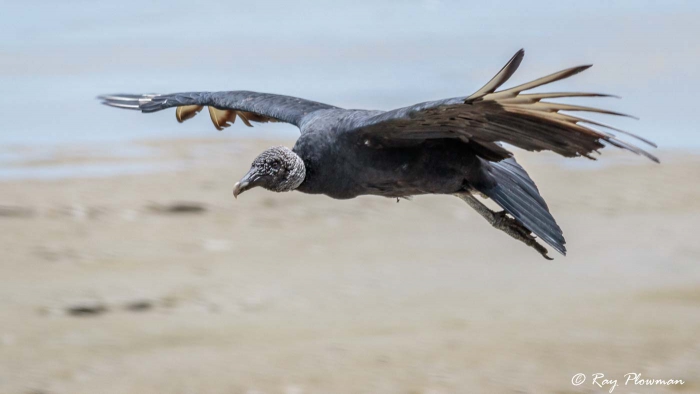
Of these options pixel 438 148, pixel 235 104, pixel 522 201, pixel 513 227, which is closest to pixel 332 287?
pixel 235 104

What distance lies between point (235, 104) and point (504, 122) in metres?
1.60

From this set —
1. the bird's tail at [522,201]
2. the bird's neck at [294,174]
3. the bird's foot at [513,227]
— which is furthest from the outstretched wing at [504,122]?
the bird's foot at [513,227]

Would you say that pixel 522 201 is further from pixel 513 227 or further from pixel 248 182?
pixel 248 182

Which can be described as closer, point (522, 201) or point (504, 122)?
point (504, 122)

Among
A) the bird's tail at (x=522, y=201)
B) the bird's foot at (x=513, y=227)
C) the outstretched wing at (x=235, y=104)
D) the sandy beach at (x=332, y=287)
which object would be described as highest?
the outstretched wing at (x=235, y=104)

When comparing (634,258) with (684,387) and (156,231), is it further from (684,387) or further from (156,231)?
(156,231)

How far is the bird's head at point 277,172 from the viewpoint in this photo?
4.54 meters

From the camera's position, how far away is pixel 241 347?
6.84 m

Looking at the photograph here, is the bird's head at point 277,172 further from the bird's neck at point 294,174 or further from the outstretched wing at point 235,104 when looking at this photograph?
the outstretched wing at point 235,104

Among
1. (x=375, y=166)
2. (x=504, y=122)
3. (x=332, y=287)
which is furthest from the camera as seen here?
(x=332, y=287)

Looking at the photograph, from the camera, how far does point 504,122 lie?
411 centimetres

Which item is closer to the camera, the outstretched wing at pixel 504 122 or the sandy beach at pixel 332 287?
the outstretched wing at pixel 504 122

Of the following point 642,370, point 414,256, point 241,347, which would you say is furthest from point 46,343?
point 642,370

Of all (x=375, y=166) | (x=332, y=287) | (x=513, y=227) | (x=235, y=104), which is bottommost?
(x=332, y=287)
